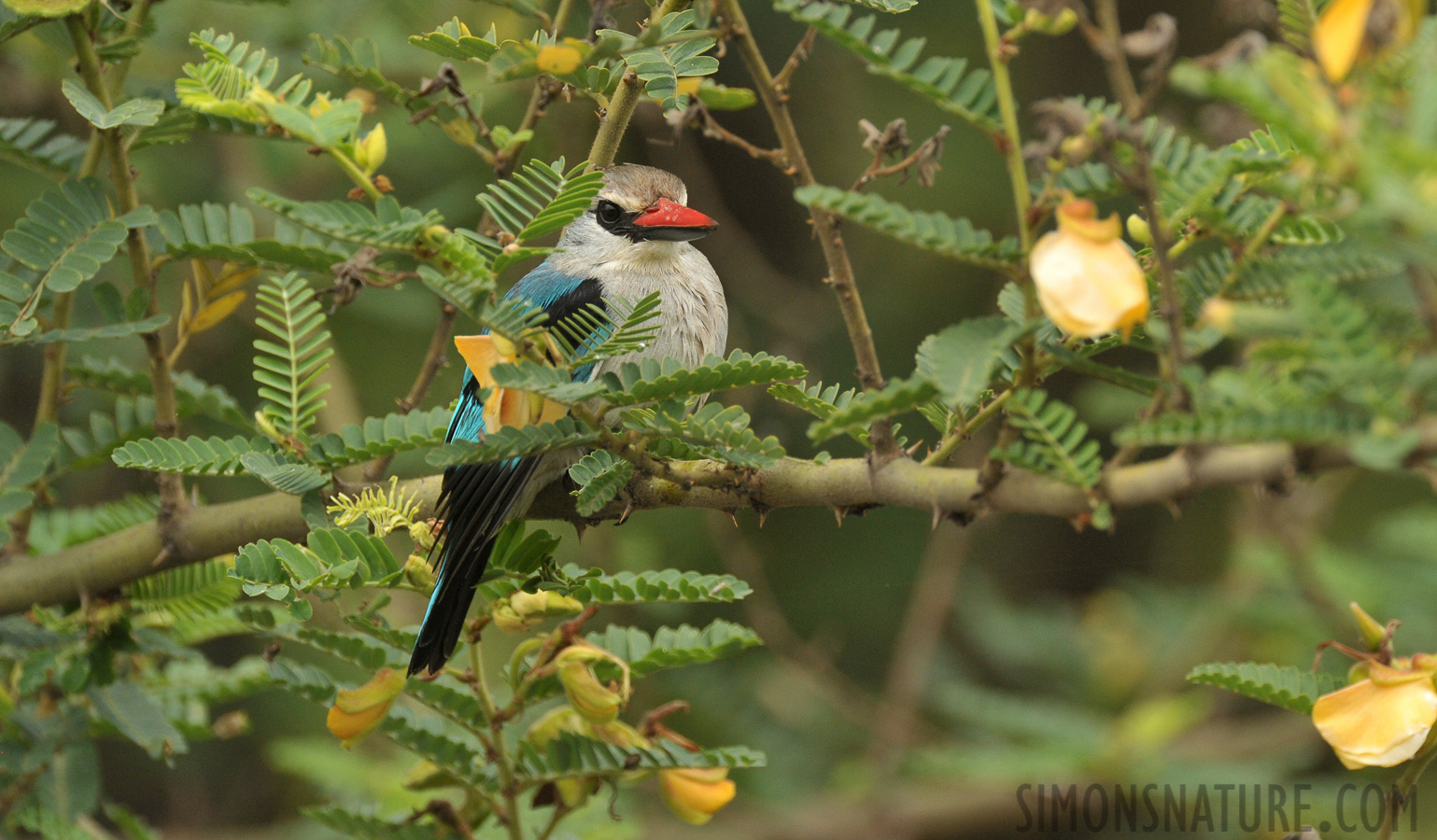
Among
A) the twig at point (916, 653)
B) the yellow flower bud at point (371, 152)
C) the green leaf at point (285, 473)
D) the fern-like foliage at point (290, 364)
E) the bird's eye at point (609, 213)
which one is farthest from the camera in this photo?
the twig at point (916, 653)

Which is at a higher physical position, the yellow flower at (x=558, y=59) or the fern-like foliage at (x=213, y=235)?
the yellow flower at (x=558, y=59)

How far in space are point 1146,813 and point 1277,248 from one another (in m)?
3.64

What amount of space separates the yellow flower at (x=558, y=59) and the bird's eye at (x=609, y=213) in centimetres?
166

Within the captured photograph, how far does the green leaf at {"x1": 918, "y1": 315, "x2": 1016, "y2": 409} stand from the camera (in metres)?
1.29

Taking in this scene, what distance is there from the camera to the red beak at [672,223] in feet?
9.62

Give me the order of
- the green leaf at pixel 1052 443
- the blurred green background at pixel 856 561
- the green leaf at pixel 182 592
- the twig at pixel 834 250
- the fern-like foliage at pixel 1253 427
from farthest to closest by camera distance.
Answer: the blurred green background at pixel 856 561
the green leaf at pixel 182 592
the twig at pixel 834 250
the green leaf at pixel 1052 443
the fern-like foliage at pixel 1253 427

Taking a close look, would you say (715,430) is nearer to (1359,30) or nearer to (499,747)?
(499,747)

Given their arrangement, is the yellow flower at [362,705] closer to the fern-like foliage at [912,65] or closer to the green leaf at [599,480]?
the green leaf at [599,480]

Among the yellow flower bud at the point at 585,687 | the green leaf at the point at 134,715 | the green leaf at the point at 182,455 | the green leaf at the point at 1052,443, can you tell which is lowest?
the green leaf at the point at 134,715

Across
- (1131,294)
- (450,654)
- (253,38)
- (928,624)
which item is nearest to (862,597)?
(928,624)

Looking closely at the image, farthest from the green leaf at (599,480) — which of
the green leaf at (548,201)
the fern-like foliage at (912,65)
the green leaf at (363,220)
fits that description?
the fern-like foliage at (912,65)

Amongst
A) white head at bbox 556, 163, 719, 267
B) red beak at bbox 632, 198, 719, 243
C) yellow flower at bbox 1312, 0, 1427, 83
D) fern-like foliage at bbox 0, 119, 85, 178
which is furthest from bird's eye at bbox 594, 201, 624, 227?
yellow flower at bbox 1312, 0, 1427, 83

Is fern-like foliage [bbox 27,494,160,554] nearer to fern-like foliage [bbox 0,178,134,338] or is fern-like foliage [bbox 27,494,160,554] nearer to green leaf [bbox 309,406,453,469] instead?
fern-like foliage [bbox 0,178,134,338]

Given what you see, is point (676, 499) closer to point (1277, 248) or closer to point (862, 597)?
point (1277, 248)
